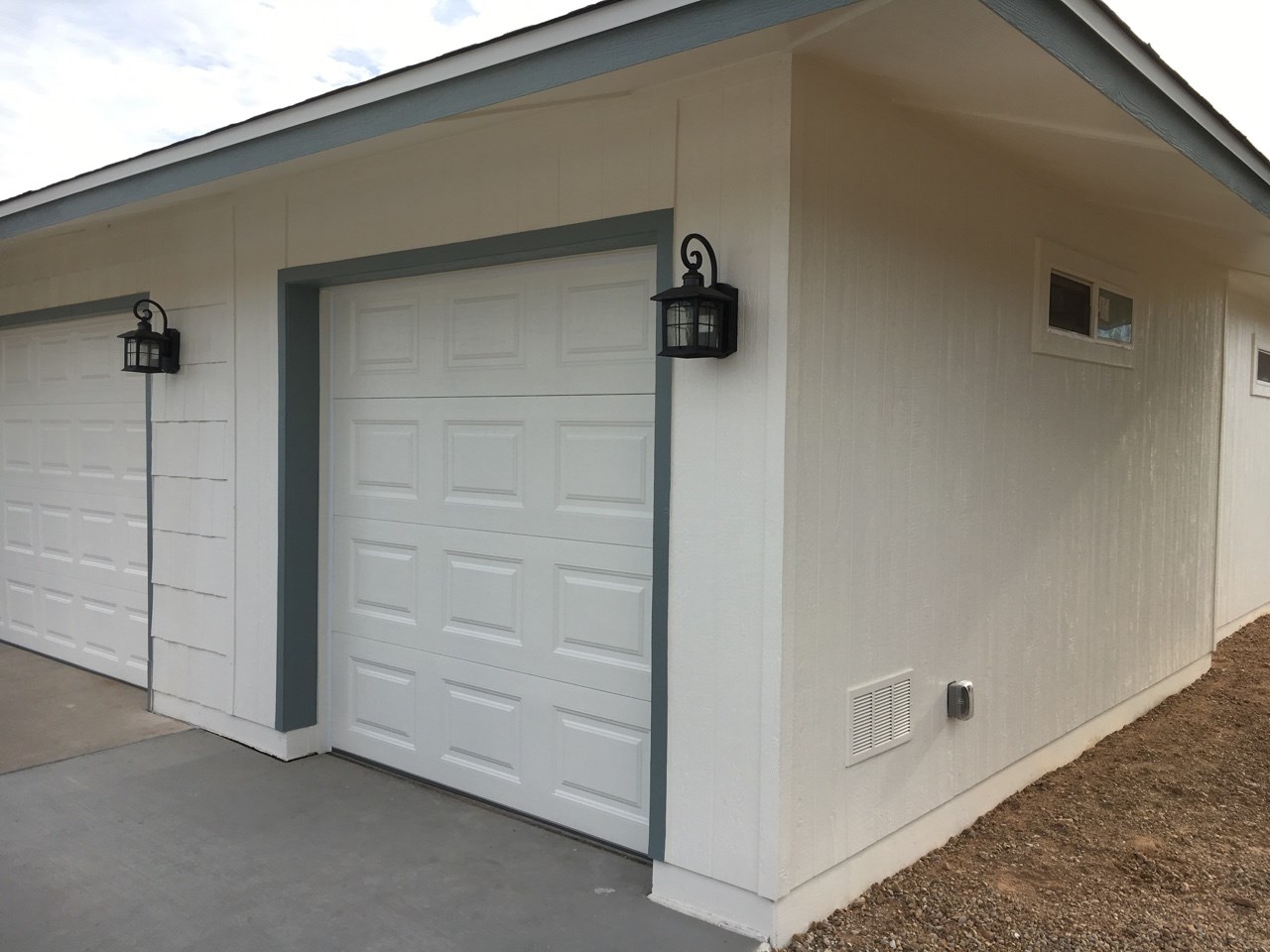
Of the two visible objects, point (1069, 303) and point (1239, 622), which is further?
point (1239, 622)

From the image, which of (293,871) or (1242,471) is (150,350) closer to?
(293,871)

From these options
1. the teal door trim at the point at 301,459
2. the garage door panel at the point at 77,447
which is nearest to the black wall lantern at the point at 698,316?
the teal door trim at the point at 301,459

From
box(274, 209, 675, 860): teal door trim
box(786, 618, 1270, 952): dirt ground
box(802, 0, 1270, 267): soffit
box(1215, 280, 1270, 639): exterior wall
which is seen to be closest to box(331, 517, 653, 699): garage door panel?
box(274, 209, 675, 860): teal door trim

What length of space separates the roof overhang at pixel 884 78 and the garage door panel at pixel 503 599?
1449 millimetres

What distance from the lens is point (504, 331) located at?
3.56m

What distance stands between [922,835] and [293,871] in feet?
6.73

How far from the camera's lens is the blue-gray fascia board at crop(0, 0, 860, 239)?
2154mm

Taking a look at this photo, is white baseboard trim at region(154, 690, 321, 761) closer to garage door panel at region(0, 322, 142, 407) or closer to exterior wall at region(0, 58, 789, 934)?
exterior wall at region(0, 58, 789, 934)

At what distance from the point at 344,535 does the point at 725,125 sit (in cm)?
237

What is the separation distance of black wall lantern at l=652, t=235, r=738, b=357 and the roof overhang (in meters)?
0.57

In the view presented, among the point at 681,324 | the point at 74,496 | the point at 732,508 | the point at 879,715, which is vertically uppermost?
the point at 681,324

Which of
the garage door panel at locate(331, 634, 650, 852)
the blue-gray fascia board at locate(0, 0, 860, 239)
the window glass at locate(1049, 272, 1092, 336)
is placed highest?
the blue-gray fascia board at locate(0, 0, 860, 239)

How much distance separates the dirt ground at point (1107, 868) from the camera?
2.84m

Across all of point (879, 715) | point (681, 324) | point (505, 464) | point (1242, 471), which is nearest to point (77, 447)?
point (505, 464)
